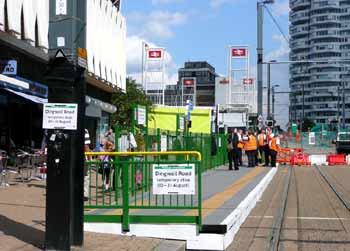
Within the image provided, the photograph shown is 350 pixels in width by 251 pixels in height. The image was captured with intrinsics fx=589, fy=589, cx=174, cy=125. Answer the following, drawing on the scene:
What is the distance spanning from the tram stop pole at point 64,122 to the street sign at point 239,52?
5507cm

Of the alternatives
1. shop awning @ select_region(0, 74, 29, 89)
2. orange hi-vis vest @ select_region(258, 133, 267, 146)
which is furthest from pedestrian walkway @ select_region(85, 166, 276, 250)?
orange hi-vis vest @ select_region(258, 133, 267, 146)

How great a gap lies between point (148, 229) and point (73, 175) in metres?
2.17

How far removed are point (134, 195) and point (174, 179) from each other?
3.95 feet

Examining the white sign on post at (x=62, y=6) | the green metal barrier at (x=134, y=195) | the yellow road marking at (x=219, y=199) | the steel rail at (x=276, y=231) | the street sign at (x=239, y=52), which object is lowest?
the steel rail at (x=276, y=231)

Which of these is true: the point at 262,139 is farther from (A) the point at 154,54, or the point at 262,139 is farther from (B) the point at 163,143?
(A) the point at 154,54

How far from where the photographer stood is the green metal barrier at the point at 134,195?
954 cm

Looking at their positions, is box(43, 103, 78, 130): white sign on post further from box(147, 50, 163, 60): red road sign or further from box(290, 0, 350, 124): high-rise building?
box(290, 0, 350, 124): high-rise building

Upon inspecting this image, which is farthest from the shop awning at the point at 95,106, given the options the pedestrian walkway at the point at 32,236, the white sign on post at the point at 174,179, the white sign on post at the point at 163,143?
the white sign on post at the point at 174,179

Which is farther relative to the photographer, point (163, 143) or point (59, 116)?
point (163, 143)

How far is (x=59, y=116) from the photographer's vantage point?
25.7 ft

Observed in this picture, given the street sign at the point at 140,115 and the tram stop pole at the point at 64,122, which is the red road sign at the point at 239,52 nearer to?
the street sign at the point at 140,115

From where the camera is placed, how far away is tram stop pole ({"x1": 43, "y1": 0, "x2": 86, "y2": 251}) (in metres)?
7.80

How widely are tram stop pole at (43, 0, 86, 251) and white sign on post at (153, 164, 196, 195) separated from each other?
71.2 inches

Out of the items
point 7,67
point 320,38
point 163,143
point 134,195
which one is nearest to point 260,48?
point 7,67
